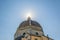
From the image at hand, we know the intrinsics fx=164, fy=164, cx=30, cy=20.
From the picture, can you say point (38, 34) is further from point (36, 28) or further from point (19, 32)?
point (19, 32)

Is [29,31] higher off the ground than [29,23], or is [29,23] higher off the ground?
[29,23]

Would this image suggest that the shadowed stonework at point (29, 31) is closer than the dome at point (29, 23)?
Yes

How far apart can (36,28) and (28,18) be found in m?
3.73

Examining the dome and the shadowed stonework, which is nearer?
the shadowed stonework

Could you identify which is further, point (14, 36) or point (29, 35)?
point (14, 36)

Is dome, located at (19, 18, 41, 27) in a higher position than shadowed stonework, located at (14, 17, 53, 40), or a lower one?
higher

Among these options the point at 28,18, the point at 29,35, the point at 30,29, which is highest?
the point at 28,18

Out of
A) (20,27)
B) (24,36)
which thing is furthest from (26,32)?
(20,27)

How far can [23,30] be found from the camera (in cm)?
3638

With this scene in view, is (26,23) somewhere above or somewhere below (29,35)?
above

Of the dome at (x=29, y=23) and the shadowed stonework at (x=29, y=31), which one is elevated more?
the dome at (x=29, y=23)

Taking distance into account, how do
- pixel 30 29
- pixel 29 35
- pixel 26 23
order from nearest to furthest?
pixel 29 35 → pixel 30 29 → pixel 26 23

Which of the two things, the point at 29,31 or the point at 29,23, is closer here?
the point at 29,31

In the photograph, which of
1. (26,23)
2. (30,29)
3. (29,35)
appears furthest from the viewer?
(26,23)
